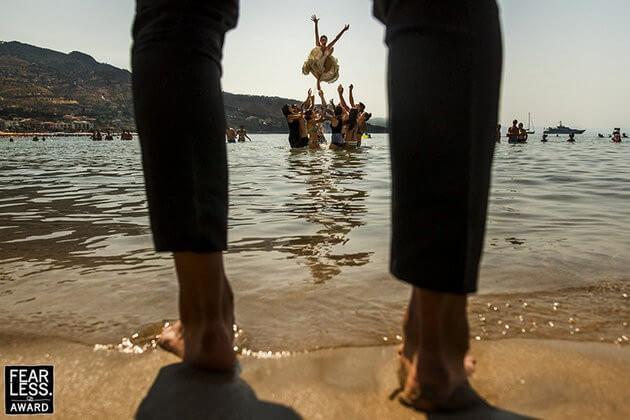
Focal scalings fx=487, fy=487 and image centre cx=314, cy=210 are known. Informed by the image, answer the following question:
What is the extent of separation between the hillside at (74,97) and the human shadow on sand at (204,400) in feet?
263

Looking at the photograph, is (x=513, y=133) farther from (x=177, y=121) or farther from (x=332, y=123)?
(x=177, y=121)

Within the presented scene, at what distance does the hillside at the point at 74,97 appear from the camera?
7831 cm

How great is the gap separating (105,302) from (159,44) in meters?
0.64

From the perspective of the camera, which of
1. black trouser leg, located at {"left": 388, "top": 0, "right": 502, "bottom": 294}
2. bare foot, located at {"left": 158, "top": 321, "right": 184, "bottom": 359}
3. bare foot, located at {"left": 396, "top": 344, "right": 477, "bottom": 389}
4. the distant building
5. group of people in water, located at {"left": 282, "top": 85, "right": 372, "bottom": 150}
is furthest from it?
the distant building

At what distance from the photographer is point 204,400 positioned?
673 millimetres

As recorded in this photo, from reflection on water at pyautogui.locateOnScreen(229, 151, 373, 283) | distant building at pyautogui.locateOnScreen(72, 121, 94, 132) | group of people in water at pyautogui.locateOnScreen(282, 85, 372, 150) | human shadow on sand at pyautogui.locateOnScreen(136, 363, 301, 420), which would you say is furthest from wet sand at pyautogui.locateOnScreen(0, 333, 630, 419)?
distant building at pyautogui.locateOnScreen(72, 121, 94, 132)

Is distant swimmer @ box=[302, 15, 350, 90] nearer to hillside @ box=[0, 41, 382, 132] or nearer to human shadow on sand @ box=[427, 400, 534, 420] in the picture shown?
human shadow on sand @ box=[427, 400, 534, 420]

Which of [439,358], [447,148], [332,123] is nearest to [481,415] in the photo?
[439,358]

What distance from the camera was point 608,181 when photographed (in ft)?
15.6

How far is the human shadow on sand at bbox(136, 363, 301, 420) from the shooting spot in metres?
0.64

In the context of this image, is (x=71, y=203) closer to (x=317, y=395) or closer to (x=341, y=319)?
(x=341, y=319)

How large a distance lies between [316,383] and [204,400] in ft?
0.54

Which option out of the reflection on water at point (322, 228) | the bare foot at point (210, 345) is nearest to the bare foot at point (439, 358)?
the bare foot at point (210, 345)

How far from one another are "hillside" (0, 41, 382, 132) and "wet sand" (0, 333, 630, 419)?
80.2 metres
